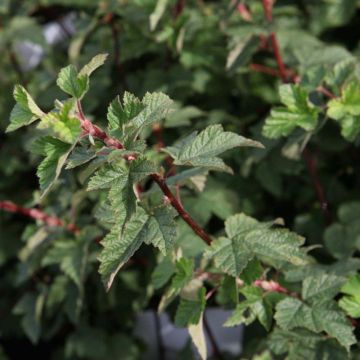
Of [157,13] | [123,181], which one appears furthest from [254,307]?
[157,13]

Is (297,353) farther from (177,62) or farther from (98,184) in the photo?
(177,62)

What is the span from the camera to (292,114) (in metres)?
1.53

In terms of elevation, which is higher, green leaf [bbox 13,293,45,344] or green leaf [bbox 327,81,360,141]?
green leaf [bbox 327,81,360,141]

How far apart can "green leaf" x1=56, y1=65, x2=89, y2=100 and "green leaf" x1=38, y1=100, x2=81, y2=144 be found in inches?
1.5

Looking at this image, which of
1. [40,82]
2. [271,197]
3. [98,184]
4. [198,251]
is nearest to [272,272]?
[198,251]

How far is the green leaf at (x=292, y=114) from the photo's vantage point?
1510 millimetres

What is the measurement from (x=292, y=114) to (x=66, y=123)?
2.14 ft

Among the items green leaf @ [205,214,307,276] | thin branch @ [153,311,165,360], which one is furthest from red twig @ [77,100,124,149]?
thin branch @ [153,311,165,360]

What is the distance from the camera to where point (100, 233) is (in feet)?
5.91

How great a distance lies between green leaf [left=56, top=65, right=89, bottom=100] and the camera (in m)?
1.09

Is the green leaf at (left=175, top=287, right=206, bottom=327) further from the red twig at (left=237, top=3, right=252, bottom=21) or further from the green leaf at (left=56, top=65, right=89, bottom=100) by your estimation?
the red twig at (left=237, top=3, right=252, bottom=21)

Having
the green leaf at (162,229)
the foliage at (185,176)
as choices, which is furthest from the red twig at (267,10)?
the green leaf at (162,229)

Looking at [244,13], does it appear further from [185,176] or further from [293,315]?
[293,315]

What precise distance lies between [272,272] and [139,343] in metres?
0.89
